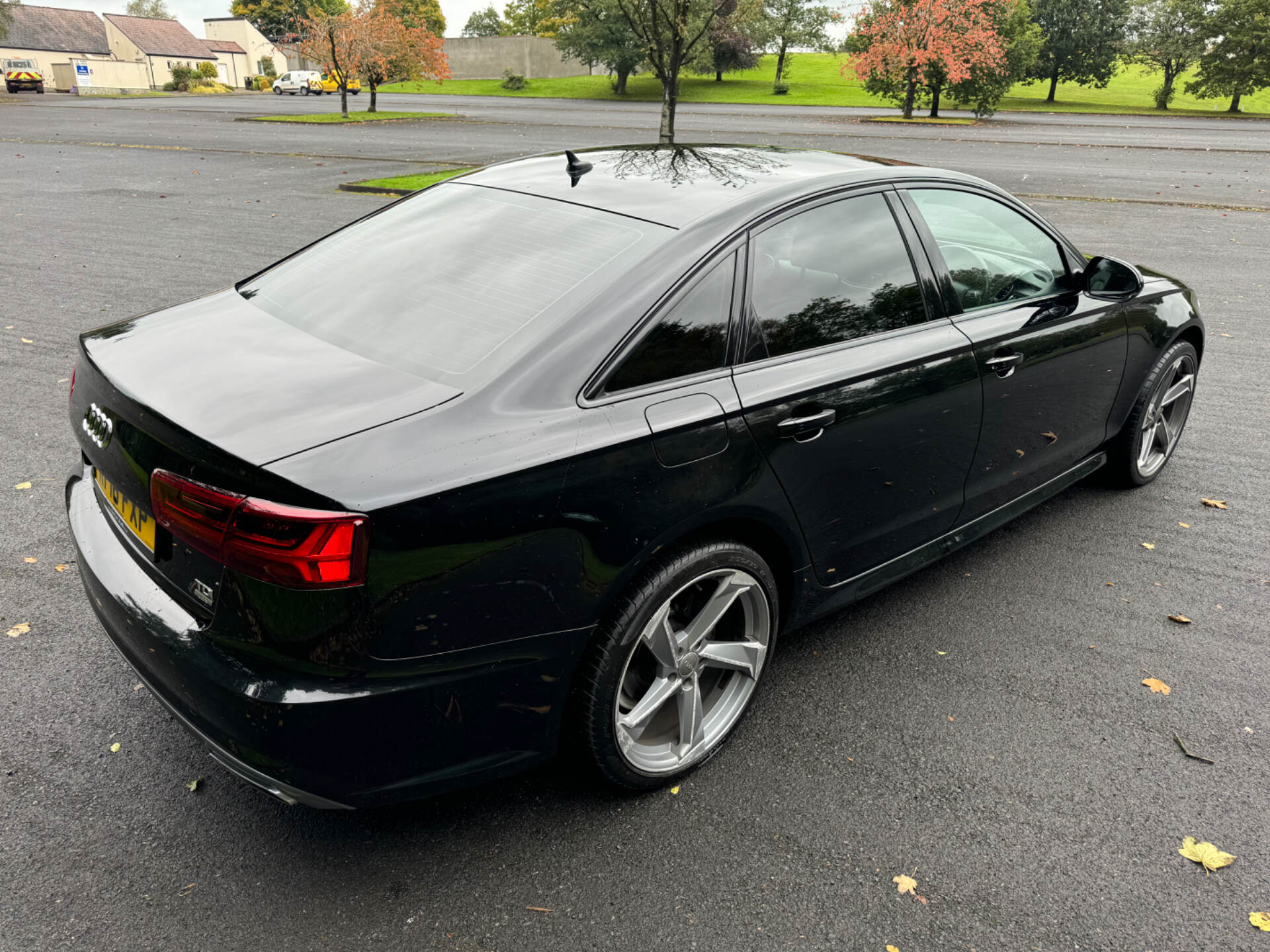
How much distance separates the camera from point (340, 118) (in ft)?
103

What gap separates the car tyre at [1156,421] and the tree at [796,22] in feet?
169

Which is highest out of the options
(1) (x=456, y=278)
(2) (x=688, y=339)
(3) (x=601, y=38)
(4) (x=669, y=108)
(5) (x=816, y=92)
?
(3) (x=601, y=38)

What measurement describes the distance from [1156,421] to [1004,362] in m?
1.92

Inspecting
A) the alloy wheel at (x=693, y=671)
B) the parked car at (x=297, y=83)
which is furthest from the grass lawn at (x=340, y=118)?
the alloy wheel at (x=693, y=671)

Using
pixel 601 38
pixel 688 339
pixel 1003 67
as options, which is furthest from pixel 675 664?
pixel 601 38

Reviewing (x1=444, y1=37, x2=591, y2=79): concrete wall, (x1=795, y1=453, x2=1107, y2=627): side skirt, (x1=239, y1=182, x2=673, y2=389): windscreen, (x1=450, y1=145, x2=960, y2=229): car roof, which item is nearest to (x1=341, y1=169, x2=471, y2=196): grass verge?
(x1=450, y1=145, x2=960, y2=229): car roof

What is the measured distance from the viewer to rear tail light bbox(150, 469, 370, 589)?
74.9 inches

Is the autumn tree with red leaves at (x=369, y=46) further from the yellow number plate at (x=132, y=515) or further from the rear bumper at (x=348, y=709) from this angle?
the rear bumper at (x=348, y=709)

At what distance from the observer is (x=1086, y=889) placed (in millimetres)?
2406

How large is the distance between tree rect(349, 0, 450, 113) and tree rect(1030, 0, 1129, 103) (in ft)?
103

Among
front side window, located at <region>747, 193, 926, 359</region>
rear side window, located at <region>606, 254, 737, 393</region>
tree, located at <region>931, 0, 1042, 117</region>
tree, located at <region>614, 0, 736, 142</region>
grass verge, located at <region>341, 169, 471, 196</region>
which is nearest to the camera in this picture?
rear side window, located at <region>606, 254, 737, 393</region>

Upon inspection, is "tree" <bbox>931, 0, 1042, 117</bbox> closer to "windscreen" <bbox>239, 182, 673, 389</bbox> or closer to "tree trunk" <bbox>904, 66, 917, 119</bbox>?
"tree trunk" <bbox>904, 66, 917, 119</bbox>

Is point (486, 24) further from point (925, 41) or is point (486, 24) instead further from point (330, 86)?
point (925, 41)

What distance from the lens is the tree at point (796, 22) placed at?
170 ft
